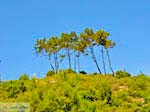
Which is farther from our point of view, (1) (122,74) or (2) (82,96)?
(1) (122,74)

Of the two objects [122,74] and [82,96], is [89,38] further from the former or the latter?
[82,96]

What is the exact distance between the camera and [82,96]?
32.4 m

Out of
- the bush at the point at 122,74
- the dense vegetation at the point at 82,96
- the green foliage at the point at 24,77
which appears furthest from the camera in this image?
the bush at the point at 122,74

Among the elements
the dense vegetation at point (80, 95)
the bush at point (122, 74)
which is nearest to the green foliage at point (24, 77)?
the dense vegetation at point (80, 95)

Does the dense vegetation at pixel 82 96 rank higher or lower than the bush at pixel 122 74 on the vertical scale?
lower

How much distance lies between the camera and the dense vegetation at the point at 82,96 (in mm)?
28578

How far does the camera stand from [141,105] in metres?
32.8

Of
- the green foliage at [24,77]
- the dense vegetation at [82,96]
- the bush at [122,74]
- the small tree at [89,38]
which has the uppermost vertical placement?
the small tree at [89,38]

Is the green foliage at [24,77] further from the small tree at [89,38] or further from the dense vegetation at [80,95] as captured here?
the small tree at [89,38]

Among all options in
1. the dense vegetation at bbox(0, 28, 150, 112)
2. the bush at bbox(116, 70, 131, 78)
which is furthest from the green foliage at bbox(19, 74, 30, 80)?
the bush at bbox(116, 70, 131, 78)

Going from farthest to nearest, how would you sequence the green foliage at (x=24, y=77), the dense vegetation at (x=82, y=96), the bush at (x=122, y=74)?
1. the bush at (x=122, y=74)
2. the green foliage at (x=24, y=77)
3. the dense vegetation at (x=82, y=96)

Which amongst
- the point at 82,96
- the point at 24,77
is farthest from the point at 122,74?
the point at 82,96

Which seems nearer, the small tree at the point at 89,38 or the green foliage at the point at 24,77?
the green foliage at the point at 24,77

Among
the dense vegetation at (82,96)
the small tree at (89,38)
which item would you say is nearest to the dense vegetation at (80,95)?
the dense vegetation at (82,96)
